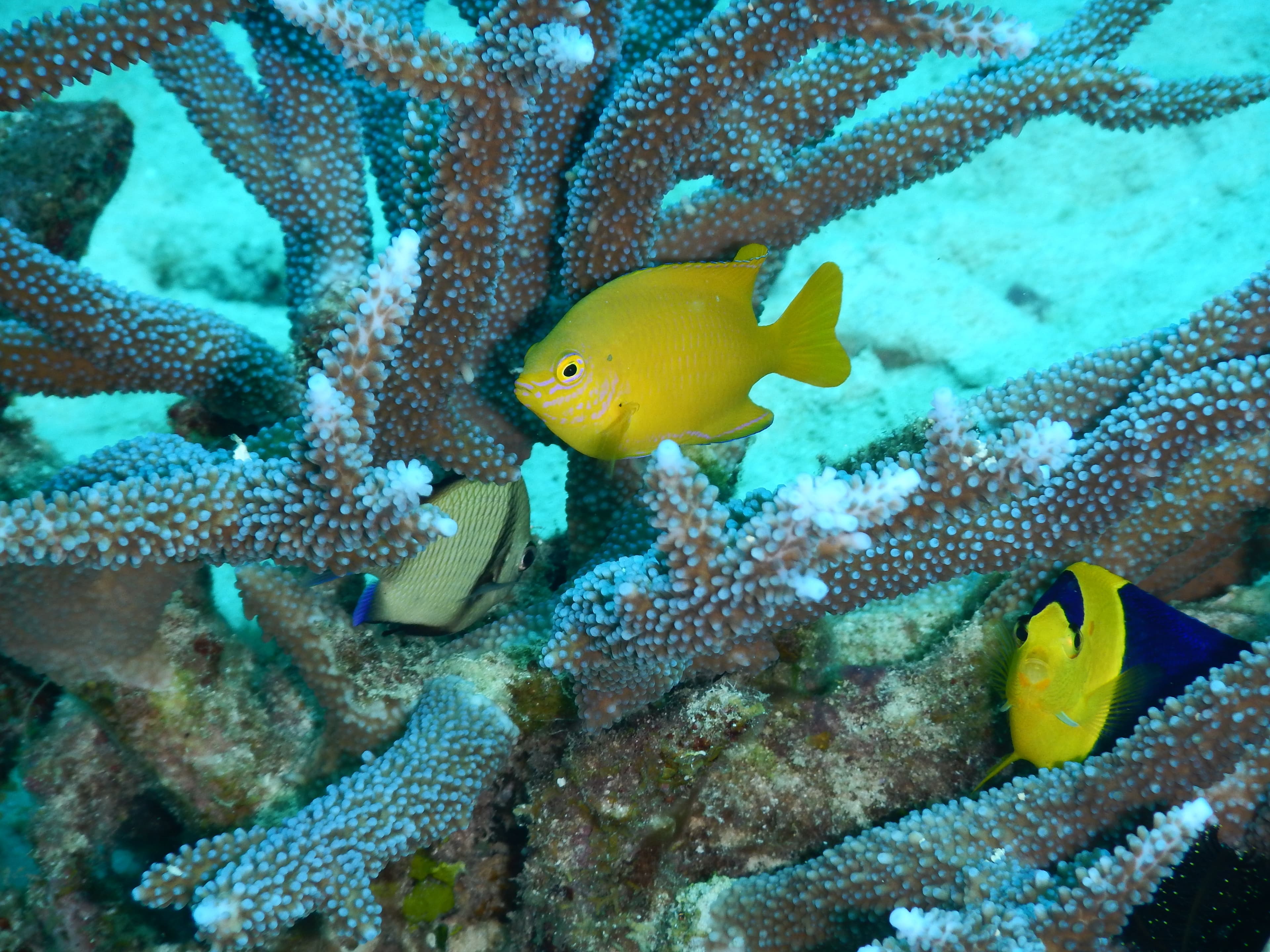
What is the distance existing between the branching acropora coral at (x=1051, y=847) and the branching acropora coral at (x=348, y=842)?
2.66 feet

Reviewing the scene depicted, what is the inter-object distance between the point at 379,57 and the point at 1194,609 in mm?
3164

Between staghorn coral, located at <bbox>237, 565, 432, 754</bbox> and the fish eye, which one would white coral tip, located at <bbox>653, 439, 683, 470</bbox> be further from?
staghorn coral, located at <bbox>237, 565, 432, 754</bbox>

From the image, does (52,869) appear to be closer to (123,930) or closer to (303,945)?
(123,930)

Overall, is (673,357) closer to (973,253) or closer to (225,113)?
(225,113)

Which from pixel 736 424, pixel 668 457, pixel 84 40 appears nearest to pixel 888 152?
pixel 736 424

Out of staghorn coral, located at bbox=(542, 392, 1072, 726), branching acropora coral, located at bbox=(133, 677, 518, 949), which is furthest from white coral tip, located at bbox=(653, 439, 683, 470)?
branching acropora coral, located at bbox=(133, 677, 518, 949)

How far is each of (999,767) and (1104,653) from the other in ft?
1.43

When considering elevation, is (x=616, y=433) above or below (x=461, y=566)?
above

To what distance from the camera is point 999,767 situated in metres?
2.23

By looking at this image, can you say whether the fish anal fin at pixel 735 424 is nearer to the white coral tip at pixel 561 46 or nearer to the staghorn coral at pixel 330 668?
the white coral tip at pixel 561 46

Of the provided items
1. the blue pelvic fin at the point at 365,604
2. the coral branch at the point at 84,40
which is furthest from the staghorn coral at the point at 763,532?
the coral branch at the point at 84,40

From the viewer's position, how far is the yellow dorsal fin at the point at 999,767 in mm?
2232

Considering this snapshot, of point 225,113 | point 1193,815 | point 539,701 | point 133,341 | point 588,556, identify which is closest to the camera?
point 1193,815

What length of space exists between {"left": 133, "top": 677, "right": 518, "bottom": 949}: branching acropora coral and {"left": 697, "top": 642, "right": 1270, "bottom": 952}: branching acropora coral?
81 cm
